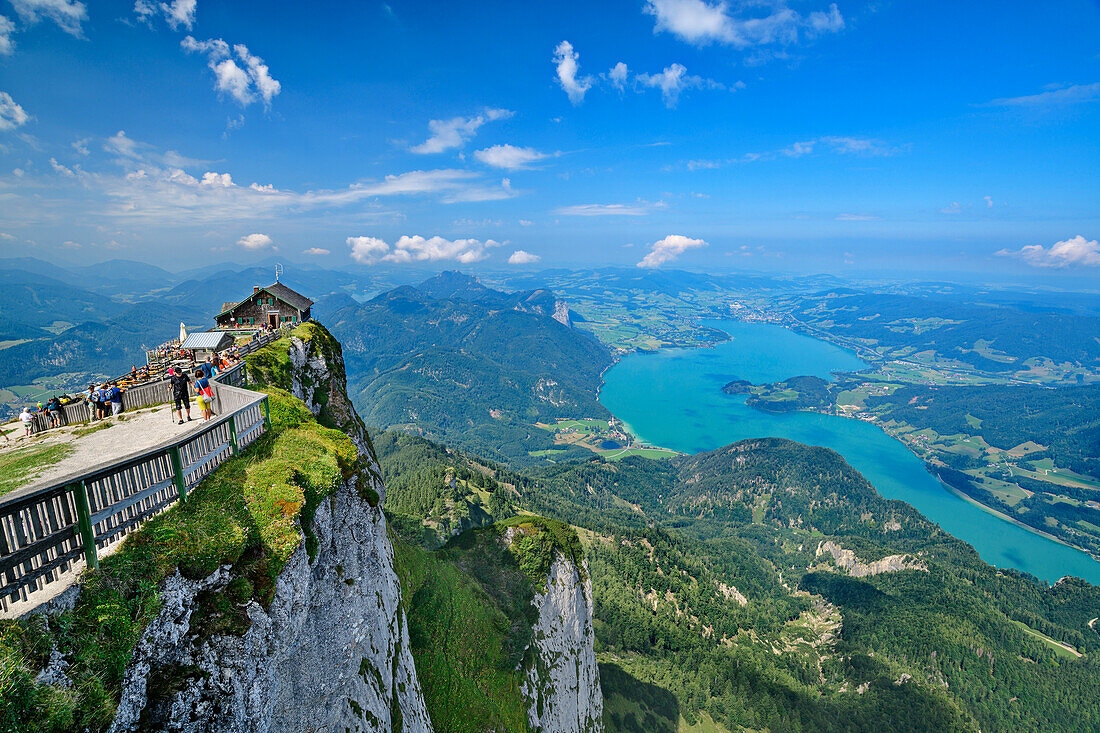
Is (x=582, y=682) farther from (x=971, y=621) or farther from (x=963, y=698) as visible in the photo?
(x=971, y=621)

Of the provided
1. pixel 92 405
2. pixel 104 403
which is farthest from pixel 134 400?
pixel 92 405

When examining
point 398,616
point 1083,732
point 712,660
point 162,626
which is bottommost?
point 1083,732

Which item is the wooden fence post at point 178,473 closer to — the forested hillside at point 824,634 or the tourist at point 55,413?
the tourist at point 55,413

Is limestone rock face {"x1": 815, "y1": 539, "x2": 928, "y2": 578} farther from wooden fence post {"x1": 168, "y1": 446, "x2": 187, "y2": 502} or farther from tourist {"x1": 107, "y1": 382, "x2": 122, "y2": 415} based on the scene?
tourist {"x1": 107, "y1": 382, "x2": 122, "y2": 415}

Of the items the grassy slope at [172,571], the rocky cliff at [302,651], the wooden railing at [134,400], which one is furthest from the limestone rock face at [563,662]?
the wooden railing at [134,400]

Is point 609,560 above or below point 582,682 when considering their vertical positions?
below

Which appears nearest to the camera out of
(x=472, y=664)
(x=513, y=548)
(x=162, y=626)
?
(x=162, y=626)

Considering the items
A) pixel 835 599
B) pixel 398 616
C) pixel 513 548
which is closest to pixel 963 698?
pixel 835 599
